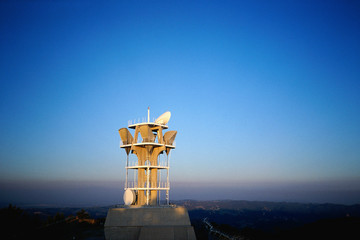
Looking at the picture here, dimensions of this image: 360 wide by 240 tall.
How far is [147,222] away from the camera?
100 feet

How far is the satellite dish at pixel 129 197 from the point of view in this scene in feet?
113

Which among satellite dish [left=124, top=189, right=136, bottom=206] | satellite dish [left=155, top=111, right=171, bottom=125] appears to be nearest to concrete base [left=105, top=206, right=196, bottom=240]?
satellite dish [left=124, top=189, right=136, bottom=206]

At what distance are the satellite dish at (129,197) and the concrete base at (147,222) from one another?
3.11m

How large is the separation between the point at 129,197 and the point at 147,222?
5.25 meters

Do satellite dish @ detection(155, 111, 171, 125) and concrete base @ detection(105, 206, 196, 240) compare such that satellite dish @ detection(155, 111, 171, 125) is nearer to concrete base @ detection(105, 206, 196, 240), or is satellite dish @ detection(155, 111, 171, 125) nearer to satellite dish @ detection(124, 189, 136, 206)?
satellite dish @ detection(124, 189, 136, 206)

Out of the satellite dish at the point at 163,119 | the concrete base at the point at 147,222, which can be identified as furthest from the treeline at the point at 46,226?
the satellite dish at the point at 163,119

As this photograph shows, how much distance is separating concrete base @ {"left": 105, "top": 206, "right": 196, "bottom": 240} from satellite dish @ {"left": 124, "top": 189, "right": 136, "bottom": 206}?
3108 mm

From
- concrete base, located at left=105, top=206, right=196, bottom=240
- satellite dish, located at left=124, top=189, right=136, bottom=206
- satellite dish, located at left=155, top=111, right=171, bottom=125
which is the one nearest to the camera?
concrete base, located at left=105, top=206, right=196, bottom=240

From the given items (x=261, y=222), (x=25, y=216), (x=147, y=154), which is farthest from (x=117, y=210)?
(x=261, y=222)

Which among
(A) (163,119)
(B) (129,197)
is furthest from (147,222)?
(A) (163,119)

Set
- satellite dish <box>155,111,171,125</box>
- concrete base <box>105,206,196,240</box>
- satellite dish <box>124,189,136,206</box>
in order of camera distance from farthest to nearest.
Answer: satellite dish <box>155,111,171,125</box> → satellite dish <box>124,189,136,206</box> → concrete base <box>105,206,196,240</box>

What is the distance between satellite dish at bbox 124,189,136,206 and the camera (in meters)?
34.4

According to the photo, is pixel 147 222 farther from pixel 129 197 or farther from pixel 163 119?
Result: pixel 163 119

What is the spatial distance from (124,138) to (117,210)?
10563 millimetres
